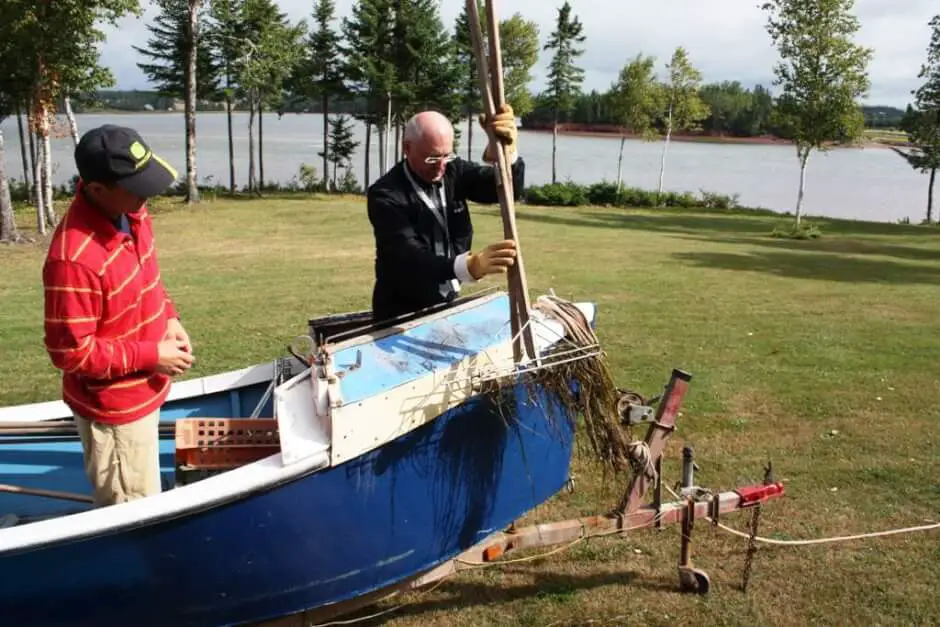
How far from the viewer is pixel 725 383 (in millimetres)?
7176

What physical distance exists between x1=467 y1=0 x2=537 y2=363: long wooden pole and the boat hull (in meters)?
0.23

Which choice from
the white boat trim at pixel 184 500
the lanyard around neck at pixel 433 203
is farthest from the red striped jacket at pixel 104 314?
the lanyard around neck at pixel 433 203

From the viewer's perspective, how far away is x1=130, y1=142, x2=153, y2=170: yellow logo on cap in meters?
2.57

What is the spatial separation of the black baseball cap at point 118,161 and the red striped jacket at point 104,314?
134mm

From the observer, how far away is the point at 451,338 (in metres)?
3.34

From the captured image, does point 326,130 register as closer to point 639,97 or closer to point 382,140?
point 382,140

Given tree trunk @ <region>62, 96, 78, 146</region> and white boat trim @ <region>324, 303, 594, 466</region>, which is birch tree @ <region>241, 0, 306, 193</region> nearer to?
tree trunk @ <region>62, 96, 78, 146</region>

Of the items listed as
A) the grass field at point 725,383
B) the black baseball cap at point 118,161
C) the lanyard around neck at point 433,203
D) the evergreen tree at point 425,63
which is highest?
the evergreen tree at point 425,63

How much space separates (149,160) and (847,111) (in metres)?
27.2

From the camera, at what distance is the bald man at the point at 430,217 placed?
119 inches

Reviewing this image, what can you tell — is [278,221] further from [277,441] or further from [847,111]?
[277,441]

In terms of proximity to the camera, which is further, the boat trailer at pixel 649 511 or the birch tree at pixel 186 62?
the birch tree at pixel 186 62

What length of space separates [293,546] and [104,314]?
3.32 feet

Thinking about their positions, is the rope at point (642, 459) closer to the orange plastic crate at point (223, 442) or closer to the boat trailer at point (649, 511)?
the boat trailer at point (649, 511)
